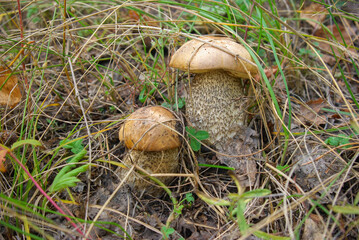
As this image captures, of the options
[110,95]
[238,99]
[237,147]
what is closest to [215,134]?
[237,147]

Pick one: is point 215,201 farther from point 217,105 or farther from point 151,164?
point 217,105

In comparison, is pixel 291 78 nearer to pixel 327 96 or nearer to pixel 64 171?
pixel 327 96

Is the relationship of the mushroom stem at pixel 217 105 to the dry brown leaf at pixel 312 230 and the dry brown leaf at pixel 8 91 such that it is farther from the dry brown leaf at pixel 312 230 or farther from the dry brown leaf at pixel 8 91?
the dry brown leaf at pixel 8 91

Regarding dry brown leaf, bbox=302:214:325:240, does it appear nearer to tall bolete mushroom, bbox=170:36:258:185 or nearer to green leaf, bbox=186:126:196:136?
tall bolete mushroom, bbox=170:36:258:185

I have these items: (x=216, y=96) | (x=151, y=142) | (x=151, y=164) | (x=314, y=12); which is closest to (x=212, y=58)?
(x=216, y=96)

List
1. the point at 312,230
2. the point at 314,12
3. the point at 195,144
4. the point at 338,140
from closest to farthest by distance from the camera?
the point at 312,230 < the point at 338,140 < the point at 195,144 < the point at 314,12

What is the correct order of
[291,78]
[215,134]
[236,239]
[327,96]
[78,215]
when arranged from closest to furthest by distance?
[236,239] < [78,215] < [215,134] < [327,96] < [291,78]

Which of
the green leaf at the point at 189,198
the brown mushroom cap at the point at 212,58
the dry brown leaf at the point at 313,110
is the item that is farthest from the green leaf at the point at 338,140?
the green leaf at the point at 189,198
